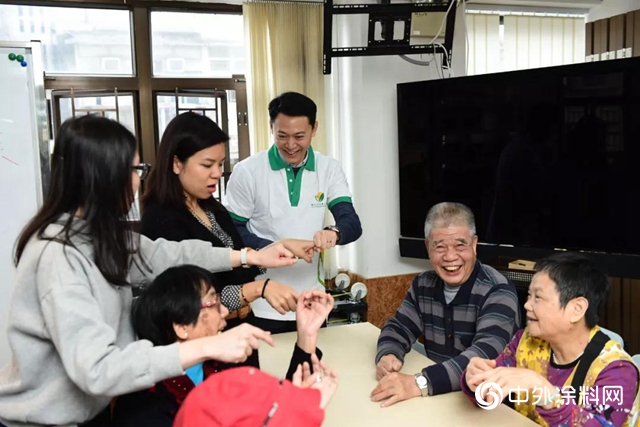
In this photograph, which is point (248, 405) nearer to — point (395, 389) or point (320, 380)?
point (320, 380)

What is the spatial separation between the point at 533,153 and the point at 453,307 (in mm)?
1604

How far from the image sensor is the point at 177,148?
180 centimetres

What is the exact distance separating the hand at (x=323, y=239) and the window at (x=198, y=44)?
87.2 inches

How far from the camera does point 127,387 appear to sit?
1.07m

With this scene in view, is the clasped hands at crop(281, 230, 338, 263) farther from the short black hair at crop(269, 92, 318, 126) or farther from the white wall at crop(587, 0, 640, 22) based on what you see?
the white wall at crop(587, 0, 640, 22)

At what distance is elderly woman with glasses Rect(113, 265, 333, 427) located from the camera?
136 centimetres

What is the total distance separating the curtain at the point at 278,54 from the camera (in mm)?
3855

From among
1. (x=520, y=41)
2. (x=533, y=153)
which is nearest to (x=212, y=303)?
(x=533, y=153)

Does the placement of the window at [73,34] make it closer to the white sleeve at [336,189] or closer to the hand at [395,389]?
the white sleeve at [336,189]

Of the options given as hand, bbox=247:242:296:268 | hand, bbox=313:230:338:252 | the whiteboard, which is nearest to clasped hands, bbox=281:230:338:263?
hand, bbox=313:230:338:252

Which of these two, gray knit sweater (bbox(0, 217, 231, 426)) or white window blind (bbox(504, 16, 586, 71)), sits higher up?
white window blind (bbox(504, 16, 586, 71))

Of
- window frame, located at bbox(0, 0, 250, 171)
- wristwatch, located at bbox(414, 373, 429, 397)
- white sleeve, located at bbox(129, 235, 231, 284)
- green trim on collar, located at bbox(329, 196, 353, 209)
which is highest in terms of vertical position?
window frame, located at bbox(0, 0, 250, 171)

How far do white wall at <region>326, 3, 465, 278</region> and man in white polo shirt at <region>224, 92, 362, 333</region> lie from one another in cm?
117

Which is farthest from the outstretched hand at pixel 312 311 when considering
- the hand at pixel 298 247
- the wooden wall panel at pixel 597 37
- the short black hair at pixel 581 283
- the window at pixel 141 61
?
the wooden wall panel at pixel 597 37
